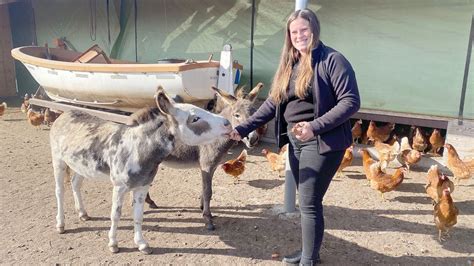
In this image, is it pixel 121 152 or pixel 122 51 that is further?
pixel 122 51

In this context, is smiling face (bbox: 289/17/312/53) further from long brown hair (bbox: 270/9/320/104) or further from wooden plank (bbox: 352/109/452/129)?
wooden plank (bbox: 352/109/452/129)

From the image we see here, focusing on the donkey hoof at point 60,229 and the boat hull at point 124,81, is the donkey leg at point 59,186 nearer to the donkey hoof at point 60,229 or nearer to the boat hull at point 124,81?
the donkey hoof at point 60,229

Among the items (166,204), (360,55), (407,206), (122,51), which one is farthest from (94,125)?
(122,51)

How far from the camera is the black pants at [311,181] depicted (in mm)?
2689

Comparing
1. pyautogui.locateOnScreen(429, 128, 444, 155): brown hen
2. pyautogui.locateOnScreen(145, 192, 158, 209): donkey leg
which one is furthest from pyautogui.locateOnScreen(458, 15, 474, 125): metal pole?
pyautogui.locateOnScreen(145, 192, 158, 209): donkey leg

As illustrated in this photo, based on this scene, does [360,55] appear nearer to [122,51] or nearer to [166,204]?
[166,204]

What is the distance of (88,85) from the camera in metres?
7.10

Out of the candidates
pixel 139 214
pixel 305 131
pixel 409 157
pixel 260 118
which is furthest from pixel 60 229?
pixel 409 157

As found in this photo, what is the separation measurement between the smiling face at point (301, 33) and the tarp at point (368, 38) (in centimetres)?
481

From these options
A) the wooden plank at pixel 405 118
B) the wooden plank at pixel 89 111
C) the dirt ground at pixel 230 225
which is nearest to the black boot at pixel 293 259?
the dirt ground at pixel 230 225

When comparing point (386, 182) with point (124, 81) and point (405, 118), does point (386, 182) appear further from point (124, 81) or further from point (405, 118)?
point (124, 81)

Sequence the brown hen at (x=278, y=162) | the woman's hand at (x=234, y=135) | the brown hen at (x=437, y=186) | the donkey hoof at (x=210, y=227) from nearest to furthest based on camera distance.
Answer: the woman's hand at (x=234, y=135) → the donkey hoof at (x=210, y=227) → the brown hen at (x=437, y=186) → the brown hen at (x=278, y=162)

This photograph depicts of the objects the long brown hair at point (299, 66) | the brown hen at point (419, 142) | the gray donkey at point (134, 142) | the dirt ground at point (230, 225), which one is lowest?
the dirt ground at point (230, 225)

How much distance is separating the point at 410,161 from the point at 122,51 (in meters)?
7.81
